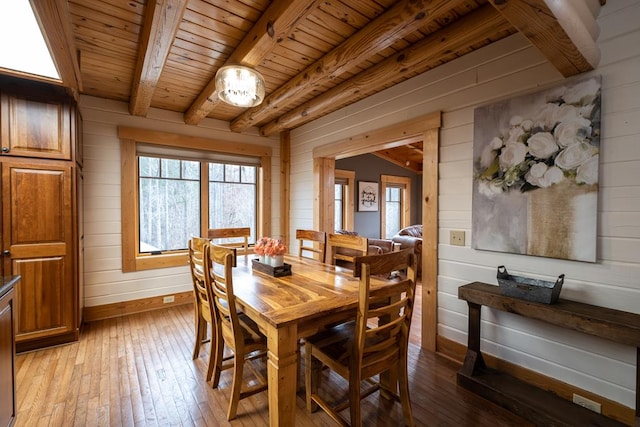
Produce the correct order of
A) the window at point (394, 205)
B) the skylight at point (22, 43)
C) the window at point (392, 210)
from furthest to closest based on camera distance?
the window at point (392, 210), the window at point (394, 205), the skylight at point (22, 43)

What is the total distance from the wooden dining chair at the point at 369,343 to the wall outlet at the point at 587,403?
43.3 inches

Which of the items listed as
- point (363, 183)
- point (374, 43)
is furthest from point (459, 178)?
point (363, 183)

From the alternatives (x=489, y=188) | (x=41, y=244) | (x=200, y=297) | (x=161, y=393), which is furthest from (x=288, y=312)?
(x=41, y=244)

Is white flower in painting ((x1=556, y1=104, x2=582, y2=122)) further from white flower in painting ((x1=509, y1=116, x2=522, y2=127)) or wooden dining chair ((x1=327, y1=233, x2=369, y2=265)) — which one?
wooden dining chair ((x1=327, y1=233, x2=369, y2=265))

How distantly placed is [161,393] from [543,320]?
256 centimetres

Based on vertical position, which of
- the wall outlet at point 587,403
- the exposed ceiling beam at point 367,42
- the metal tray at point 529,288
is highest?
the exposed ceiling beam at point 367,42

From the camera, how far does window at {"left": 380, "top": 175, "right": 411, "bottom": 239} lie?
761cm

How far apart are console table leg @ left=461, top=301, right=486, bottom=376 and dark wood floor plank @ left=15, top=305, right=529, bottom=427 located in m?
0.17

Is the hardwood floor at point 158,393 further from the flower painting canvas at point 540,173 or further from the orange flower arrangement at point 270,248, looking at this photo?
the flower painting canvas at point 540,173

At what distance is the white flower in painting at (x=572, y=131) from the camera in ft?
5.65

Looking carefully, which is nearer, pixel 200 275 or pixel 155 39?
pixel 155 39

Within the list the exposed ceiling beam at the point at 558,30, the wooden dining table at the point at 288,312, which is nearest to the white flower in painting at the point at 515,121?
the exposed ceiling beam at the point at 558,30

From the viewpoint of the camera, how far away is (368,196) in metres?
7.24

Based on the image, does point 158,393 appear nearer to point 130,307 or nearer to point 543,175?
point 130,307
